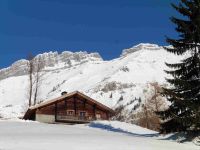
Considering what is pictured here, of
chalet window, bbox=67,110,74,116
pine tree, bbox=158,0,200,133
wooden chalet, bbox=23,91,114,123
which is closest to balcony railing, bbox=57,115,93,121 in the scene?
wooden chalet, bbox=23,91,114,123

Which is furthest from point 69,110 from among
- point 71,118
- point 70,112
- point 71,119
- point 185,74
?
point 185,74

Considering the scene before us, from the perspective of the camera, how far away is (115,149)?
68.3 ft

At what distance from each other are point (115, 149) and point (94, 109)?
41271 mm

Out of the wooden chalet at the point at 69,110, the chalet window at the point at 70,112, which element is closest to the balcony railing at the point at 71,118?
the wooden chalet at the point at 69,110

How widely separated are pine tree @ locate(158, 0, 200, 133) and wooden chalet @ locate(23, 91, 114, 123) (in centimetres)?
2910

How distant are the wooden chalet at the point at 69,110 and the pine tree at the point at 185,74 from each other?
29.1 m

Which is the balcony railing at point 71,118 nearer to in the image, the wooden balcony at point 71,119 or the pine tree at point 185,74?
the wooden balcony at point 71,119

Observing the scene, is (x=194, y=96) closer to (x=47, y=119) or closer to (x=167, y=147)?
(x=167, y=147)

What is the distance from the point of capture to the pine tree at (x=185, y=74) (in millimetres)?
27969

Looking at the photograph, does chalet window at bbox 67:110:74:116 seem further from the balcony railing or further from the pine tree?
the pine tree

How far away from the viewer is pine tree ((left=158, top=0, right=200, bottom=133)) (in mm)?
27969

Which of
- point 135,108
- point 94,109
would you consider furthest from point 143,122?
point 135,108

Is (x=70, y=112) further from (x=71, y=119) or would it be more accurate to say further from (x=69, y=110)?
(x=71, y=119)

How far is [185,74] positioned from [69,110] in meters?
32.5
